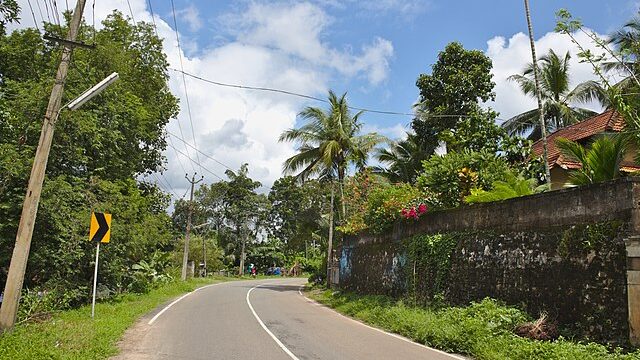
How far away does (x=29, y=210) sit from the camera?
10000 mm

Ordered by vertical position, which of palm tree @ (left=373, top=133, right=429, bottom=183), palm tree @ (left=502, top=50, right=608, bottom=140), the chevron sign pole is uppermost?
palm tree @ (left=502, top=50, right=608, bottom=140)

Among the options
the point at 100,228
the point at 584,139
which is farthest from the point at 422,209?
the point at 100,228

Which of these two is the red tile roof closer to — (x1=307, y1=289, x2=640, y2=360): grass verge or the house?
the house

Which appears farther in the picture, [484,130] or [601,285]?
[484,130]

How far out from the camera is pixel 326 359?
9117 millimetres

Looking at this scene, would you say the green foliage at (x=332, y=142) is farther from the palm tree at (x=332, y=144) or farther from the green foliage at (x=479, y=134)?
the green foliage at (x=479, y=134)

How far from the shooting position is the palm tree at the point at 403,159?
27781mm

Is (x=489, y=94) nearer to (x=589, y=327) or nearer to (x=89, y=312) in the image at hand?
(x=589, y=327)

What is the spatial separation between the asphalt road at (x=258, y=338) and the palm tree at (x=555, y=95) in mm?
17498

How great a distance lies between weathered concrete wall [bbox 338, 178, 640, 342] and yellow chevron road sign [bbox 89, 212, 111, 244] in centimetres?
900

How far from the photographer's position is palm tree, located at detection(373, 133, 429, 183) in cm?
2778

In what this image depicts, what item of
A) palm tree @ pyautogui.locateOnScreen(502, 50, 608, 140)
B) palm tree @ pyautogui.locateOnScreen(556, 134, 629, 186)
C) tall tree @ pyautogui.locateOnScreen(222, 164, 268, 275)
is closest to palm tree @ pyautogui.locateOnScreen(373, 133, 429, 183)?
palm tree @ pyautogui.locateOnScreen(502, 50, 608, 140)

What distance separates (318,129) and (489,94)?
965cm

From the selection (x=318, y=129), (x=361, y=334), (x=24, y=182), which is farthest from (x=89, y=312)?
(x=318, y=129)
